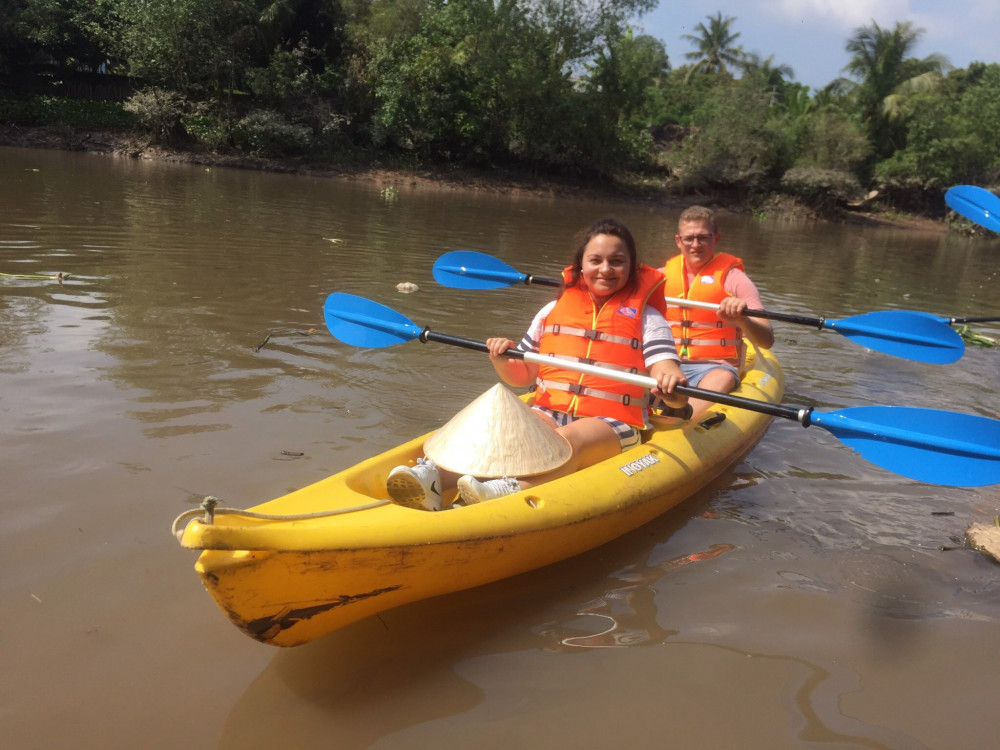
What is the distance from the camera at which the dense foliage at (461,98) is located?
21.9 m

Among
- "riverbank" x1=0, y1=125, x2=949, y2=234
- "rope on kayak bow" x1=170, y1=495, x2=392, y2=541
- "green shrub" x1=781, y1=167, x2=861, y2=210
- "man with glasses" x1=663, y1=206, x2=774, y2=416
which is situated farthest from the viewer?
"green shrub" x1=781, y1=167, x2=861, y2=210

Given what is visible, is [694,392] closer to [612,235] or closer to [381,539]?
[612,235]

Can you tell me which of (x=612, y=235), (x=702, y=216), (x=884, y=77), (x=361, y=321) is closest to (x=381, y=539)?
(x=612, y=235)

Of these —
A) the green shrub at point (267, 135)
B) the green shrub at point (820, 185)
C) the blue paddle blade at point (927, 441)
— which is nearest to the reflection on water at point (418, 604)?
the blue paddle blade at point (927, 441)

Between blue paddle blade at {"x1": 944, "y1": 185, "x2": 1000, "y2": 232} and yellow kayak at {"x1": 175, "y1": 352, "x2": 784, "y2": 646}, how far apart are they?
429 centimetres

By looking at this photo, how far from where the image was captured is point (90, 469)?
9.75ft

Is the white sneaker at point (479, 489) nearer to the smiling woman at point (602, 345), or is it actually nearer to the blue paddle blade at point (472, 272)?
the smiling woman at point (602, 345)

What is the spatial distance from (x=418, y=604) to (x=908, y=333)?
309 centimetres

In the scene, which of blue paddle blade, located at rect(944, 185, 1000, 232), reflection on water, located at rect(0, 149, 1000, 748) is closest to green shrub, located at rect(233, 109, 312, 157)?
reflection on water, located at rect(0, 149, 1000, 748)

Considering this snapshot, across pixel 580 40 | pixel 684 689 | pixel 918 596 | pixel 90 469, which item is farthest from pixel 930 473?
pixel 580 40

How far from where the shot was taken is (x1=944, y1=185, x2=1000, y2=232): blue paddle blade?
235 inches

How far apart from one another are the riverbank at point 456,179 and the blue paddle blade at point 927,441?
16.9 metres

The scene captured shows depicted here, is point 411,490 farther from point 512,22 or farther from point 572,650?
point 512,22

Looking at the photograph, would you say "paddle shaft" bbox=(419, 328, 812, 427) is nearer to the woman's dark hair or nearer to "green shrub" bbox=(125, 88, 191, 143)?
the woman's dark hair
